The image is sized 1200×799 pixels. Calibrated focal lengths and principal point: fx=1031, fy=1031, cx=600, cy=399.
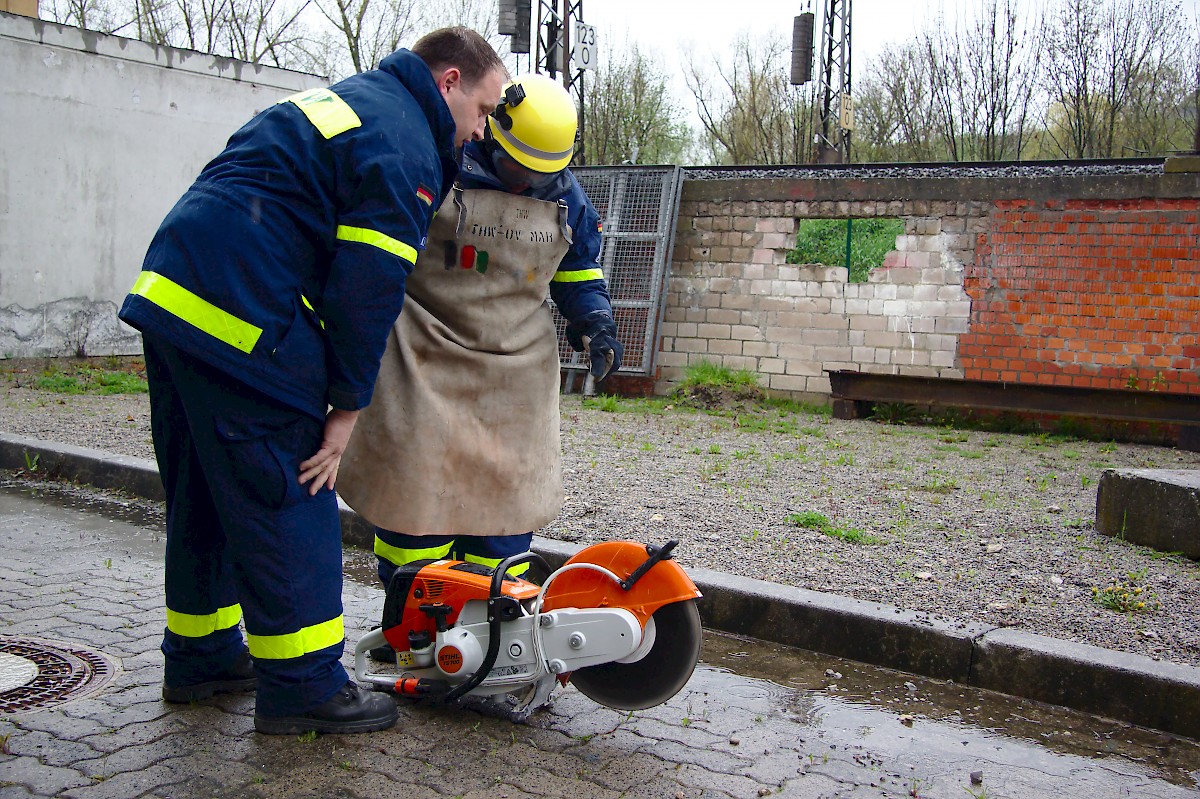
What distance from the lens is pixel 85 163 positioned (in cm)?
1293

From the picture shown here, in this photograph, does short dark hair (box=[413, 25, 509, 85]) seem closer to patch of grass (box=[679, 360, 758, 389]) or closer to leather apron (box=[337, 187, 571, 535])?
leather apron (box=[337, 187, 571, 535])

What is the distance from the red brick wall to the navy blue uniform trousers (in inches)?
361

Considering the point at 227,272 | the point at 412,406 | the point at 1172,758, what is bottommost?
the point at 1172,758

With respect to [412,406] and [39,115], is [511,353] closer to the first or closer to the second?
[412,406]

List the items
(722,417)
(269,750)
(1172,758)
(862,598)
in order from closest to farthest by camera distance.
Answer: (269,750), (1172,758), (862,598), (722,417)

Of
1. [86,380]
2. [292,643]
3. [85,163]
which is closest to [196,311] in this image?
[292,643]

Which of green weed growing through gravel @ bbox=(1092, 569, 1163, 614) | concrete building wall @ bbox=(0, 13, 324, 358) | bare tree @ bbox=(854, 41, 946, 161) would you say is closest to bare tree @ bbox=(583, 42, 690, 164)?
bare tree @ bbox=(854, 41, 946, 161)

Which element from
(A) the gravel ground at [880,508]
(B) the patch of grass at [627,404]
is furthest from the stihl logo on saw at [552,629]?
(B) the patch of grass at [627,404]

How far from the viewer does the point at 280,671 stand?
2701mm

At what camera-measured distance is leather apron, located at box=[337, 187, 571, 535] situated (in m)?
3.11

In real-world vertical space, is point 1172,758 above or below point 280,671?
below

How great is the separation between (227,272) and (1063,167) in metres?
Result: 11.7

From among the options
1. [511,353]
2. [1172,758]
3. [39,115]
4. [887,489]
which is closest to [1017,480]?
[887,489]

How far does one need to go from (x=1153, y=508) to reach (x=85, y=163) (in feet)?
41.4
